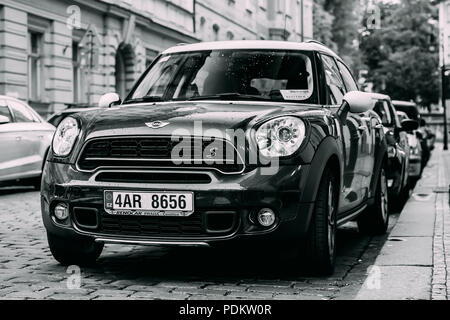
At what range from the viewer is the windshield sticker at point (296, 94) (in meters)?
6.50

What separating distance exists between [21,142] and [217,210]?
9.22m

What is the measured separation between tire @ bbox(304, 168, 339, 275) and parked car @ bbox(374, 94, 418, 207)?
4.56 m

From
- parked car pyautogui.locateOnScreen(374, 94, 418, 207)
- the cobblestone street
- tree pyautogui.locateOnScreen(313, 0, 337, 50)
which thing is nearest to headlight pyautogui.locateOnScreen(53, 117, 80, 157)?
the cobblestone street

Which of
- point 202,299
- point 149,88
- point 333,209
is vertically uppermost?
point 149,88

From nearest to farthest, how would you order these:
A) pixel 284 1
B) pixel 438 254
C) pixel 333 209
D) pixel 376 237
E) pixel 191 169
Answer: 1. pixel 191 169
2. pixel 333 209
3. pixel 438 254
4. pixel 376 237
5. pixel 284 1

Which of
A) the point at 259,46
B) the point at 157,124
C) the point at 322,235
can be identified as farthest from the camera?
the point at 259,46

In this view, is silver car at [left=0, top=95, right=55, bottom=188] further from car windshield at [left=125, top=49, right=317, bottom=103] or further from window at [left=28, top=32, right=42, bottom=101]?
window at [left=28, top=32, right=42, bottom=101]

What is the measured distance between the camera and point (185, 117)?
5719mm

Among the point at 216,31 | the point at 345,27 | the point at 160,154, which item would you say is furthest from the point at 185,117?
the point at 345,27

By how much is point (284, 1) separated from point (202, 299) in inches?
644

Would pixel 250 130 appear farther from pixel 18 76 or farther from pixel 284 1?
pixel 18 76

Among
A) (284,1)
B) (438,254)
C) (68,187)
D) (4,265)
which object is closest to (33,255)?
(4,265)

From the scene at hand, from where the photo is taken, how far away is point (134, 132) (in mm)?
5688

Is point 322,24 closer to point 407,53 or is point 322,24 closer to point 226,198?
point 407,53
